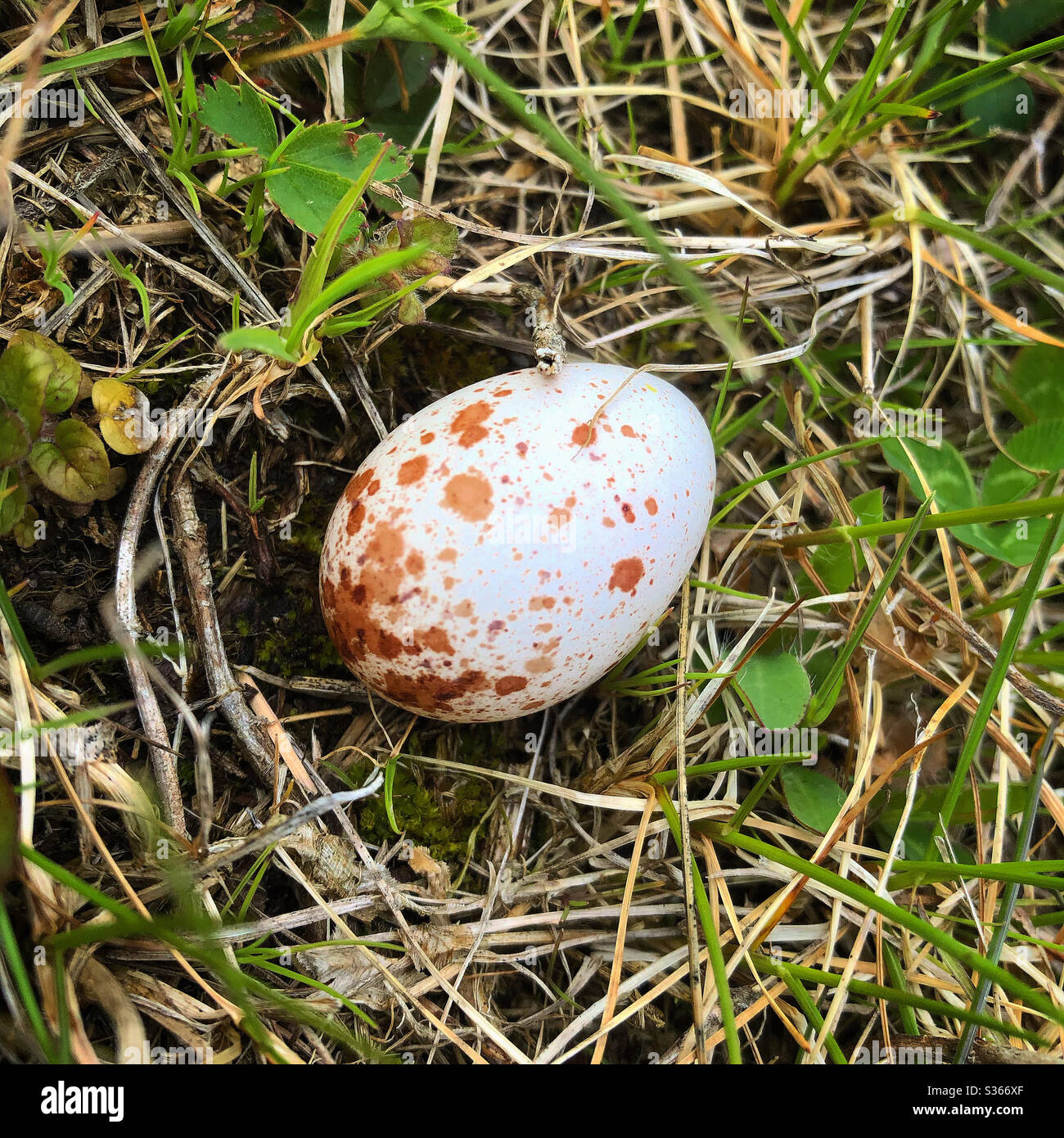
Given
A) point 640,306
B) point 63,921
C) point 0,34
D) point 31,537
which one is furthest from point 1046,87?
point 63,921

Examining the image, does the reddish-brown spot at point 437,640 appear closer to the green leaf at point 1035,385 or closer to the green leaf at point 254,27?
the green leaf at point 254,27

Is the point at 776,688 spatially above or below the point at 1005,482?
below

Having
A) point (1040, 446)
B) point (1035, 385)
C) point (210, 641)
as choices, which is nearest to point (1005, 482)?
point (1040, 446)

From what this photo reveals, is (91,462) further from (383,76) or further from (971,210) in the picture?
(971,210)

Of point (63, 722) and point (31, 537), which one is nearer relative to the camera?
point (63, 722)

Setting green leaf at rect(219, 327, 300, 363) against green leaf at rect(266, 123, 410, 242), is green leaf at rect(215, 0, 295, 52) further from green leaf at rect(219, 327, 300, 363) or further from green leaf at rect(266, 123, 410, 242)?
green leaf at rect(219, 327, 300, 363)

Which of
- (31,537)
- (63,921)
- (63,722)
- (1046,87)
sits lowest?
(63,921)

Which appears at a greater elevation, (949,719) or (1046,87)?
(1046,87)

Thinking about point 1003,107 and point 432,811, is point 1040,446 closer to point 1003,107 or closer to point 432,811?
point 1003,107
